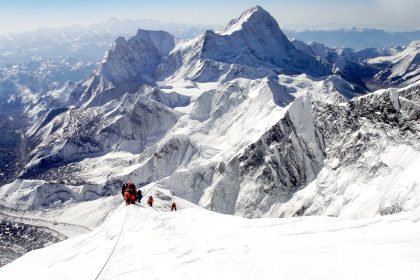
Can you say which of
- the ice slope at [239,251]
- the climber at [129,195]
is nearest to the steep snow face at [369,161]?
the climber at [129,195]

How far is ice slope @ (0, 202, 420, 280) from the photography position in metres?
24.1

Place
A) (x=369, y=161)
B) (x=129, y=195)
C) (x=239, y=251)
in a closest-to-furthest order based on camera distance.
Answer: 1. (x=239, y=251)
2. (x=129, y=195)
3. (x=369, y=161)

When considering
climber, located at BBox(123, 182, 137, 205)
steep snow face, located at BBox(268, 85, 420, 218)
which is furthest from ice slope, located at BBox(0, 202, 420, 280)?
steep snow face, located at BBox(268, 85, 420, 218)

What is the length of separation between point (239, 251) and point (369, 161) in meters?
111

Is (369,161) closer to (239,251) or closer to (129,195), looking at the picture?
(129,195)

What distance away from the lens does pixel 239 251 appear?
97.3 feet

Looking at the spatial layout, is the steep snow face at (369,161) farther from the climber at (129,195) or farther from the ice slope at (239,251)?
the ice slope at (239,251)

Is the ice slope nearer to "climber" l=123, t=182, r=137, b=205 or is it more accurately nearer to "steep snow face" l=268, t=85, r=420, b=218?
"climber" l=123, t=182, r=137, b=205

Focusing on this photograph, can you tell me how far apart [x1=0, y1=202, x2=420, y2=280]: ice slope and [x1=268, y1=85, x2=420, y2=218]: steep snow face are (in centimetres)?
6901

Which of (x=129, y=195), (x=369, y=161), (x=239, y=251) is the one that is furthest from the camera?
(x=369, y=161)

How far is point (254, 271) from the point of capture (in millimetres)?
25594

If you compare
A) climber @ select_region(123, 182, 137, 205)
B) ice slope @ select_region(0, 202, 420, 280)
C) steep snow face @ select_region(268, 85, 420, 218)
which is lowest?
steep snow face @ select_region(268, 85, 420, 218)

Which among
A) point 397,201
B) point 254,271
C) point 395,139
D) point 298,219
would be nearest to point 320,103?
point 395,139

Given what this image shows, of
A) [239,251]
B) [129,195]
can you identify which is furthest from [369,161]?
[239,251]
